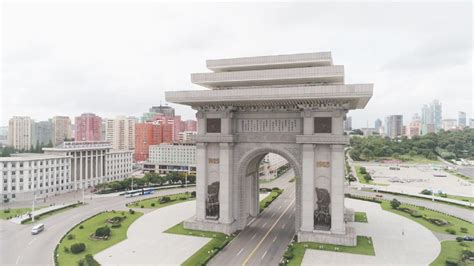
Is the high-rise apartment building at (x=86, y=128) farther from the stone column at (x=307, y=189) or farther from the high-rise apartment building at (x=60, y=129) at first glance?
Result: the stone column at (x=307, y=189)

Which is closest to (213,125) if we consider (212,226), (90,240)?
(212,226)

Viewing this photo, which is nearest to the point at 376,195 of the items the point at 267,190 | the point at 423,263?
the point at 267,190

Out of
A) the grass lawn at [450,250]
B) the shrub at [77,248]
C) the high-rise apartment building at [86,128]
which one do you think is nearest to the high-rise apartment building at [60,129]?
the high-rise apartment building at [86,128]

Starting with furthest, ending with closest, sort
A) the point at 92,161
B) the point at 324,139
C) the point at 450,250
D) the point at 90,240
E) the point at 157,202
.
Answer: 1. the point at 92,161
2. the point at 157,202
3. the point at 90,240
4. the point at 324,139
5. the point at 450,250

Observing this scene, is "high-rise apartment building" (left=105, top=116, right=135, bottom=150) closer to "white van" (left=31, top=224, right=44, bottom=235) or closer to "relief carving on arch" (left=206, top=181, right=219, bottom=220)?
"white van" (left=31, top=224, right=44, bottom=235)

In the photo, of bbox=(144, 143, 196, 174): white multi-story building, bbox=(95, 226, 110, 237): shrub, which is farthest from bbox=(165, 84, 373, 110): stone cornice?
bbox=(144, 143, 196, 174): white multi-story building

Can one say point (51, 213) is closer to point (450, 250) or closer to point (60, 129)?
point (450, 250)

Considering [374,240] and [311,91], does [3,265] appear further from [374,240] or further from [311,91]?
[374,240]

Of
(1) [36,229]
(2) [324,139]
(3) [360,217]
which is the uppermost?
(2) [324,139]
